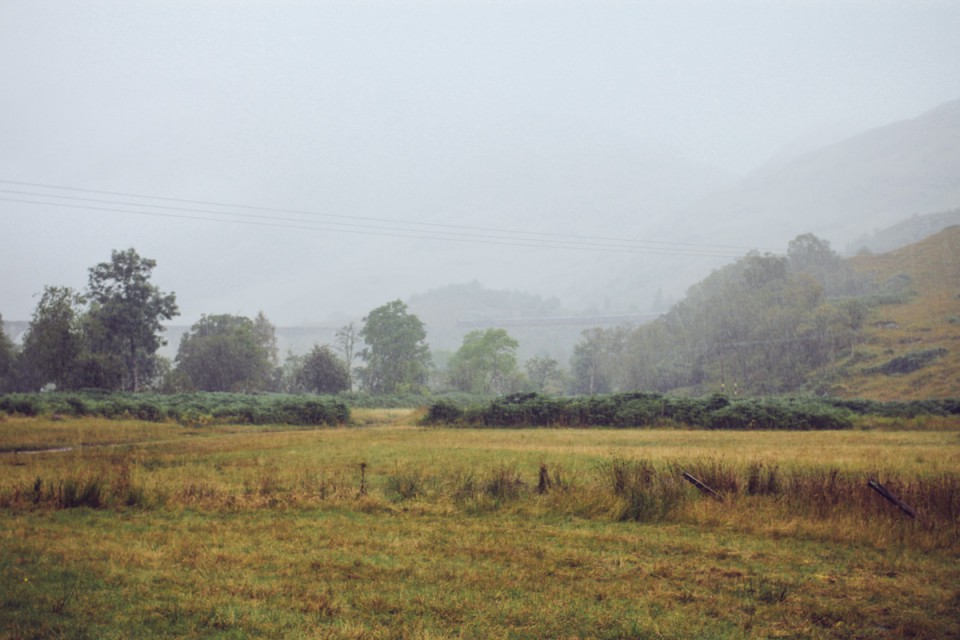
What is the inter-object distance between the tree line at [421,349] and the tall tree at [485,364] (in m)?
0.20

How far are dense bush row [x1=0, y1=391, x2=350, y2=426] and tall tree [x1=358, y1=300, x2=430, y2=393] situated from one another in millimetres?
45942

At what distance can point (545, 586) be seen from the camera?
33.6ft

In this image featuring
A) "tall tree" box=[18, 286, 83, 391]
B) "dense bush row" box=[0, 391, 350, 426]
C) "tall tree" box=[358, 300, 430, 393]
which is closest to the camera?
"dense bush row" box=[0, 391, 350, 426]

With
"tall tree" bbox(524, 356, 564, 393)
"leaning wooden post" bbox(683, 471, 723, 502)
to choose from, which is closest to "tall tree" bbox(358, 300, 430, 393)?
"tall tree" bbox(524, 356, 564, 393)

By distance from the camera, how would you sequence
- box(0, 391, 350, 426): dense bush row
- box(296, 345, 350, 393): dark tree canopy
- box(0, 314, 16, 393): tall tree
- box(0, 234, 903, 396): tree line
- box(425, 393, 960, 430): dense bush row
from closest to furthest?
1. box(0, 391, 350, 426): dense bush row
2. box(425, 393, 960, 430): dense bush row
3. box(0, 234, 903, 396): tree line
4. box(0, 314, 16, 393): tall tree
5. box(296, 345, 350, 393): dark tree canopy

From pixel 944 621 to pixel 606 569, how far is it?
15.3 feet

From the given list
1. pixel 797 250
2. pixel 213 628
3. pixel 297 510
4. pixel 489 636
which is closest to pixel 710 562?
pixel 489 636

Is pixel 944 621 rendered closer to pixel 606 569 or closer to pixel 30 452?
pixel 606 569

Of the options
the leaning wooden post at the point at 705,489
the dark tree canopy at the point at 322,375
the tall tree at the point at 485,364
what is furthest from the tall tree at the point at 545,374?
the leaning wooden post at the point at 705,489

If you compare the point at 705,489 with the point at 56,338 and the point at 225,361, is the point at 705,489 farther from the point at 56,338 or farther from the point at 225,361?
the point at 225,361

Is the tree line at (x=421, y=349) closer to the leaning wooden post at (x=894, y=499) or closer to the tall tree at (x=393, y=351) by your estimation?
the tall tree at (x=393, y=351)

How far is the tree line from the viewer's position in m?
80.5

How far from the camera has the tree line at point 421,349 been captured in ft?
264

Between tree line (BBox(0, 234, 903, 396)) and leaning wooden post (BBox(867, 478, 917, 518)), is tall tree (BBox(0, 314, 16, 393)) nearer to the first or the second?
tree line (BBox(0, 234, 903, 396))
